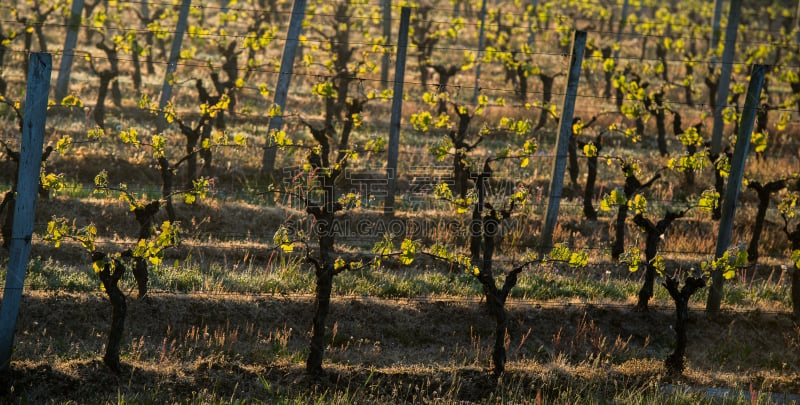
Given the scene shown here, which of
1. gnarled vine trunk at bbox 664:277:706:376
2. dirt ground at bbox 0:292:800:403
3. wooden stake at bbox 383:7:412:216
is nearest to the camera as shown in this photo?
dirt ground at bbox 0:292:800:403

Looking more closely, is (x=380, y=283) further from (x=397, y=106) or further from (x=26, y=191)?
(x=26, y=191)

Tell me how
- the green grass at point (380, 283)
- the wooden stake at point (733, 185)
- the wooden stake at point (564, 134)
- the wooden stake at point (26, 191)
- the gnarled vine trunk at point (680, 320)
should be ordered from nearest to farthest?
the wooden stake at point (26, 191)
the gnarled vine trunk at point (680, 320)
the green grass at point (380, 283)
the wooden stake at point (733, 185)
the wooden stake at point (564, 134)

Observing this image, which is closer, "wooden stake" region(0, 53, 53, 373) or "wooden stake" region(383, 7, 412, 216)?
"wooden stake" region(0, 53, 53, 373)

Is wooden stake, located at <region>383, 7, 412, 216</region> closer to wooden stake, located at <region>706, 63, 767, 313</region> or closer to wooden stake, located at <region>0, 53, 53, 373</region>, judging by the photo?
wooden stake, located at <region>706, 63, 767, 313</region>

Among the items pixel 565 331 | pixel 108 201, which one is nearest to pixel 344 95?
pixel 108 201

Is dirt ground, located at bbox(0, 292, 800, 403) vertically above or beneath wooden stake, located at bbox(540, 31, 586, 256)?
beneath

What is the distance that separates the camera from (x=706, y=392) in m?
8.21

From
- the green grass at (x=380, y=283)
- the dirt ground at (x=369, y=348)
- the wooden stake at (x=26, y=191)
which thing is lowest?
the dirt ground at (x=369, y=348)

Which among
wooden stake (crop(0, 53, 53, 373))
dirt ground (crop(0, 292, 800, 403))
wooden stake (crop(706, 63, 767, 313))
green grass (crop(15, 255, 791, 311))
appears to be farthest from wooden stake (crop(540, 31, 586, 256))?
wooden stake (crop(0, 53, 53, 373))

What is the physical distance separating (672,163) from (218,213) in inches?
241

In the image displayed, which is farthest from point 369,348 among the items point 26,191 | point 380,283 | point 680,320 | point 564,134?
point 564,134

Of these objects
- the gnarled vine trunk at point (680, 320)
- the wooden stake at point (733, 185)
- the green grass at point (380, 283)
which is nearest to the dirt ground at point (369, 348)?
the gnarled vine trunk at point (680, 320)

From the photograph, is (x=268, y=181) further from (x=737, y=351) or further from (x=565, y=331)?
(x=737, y=351)

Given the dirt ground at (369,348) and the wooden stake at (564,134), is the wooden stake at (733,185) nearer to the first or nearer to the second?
the dirt ground at (369,348)
